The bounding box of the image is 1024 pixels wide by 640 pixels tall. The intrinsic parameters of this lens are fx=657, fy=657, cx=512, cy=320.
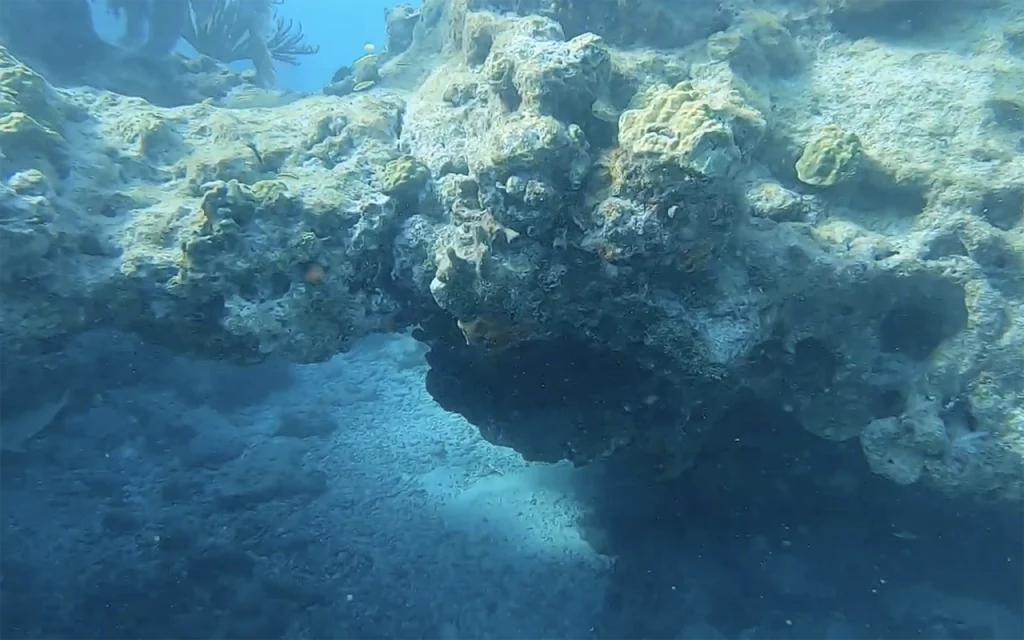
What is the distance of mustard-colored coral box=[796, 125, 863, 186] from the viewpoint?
16.9 ft

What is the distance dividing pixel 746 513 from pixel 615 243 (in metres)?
3.44

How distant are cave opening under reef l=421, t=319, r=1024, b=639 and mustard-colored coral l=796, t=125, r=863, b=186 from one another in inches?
73.3

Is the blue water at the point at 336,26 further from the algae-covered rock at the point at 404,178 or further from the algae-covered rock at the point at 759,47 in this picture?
the algae-covered rock at the point at 404,178

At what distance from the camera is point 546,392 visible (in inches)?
229

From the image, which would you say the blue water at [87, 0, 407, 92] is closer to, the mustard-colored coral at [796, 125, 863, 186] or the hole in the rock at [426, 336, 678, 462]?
the hole in the rock at [426, 336, 678, 462]

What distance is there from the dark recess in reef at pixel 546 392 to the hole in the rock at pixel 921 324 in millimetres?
1781

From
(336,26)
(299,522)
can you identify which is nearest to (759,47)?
(299,522)

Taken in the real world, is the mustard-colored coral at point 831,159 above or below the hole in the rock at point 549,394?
above

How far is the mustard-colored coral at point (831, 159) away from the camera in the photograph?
516 cm

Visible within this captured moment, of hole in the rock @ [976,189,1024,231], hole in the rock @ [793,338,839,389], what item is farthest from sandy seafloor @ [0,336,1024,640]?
hole in the rock @ [976,189,1024,231]

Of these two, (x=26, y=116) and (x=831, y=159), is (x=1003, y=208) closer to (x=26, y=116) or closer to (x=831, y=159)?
(x=831, y=159)

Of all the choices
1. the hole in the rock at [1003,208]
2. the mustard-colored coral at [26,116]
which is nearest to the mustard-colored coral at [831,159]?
the hole in the rock at [1003,208]

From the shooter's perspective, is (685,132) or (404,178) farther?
(404,178)

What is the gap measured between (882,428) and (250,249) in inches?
196
